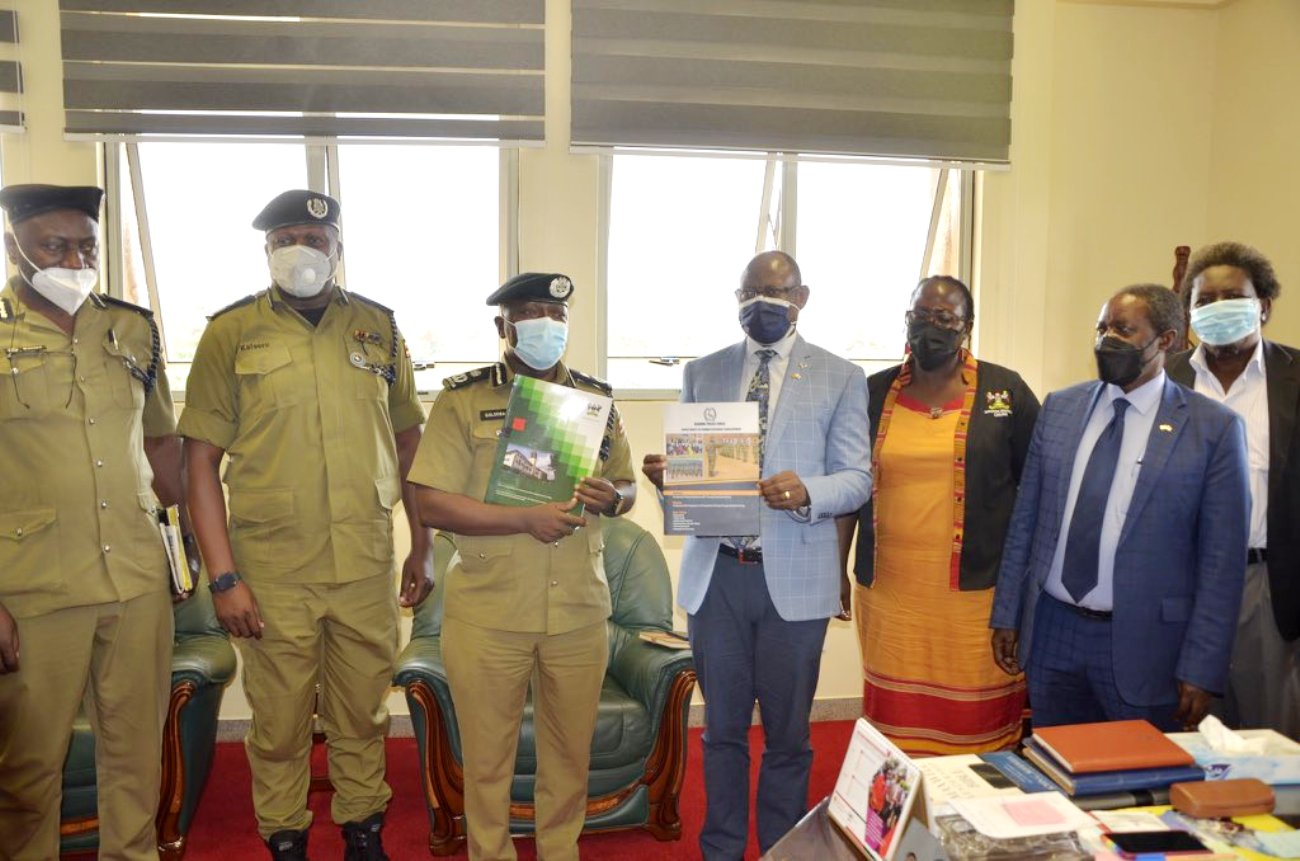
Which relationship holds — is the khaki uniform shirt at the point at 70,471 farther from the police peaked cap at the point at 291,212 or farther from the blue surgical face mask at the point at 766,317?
the blue surgical face mask at the point at 766,317

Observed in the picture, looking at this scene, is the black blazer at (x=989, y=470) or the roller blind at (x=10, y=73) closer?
the black blazer at (x=989, y=470)

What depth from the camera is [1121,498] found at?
7.75 ft

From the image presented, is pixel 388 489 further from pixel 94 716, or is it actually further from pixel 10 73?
pixel 10 73

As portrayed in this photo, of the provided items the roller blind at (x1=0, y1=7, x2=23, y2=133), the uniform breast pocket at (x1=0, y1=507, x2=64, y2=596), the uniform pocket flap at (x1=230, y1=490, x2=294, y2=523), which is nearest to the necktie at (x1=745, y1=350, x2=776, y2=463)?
the uniform pocket flap at (x1=230, y1=490, x2=294, y2=523)

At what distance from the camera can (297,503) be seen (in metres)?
2.66

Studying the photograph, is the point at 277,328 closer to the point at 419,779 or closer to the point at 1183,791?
the point at 419,779

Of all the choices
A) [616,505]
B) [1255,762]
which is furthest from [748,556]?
[1255,762]

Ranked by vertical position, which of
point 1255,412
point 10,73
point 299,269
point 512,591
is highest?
point 10,73

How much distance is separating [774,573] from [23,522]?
6.36ft

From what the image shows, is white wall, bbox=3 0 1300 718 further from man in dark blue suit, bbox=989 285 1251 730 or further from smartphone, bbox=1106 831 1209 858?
smartphone, bbox=1106 831 1209 858

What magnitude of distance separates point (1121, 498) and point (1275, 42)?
3.38 m

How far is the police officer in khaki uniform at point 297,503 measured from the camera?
2.64 m

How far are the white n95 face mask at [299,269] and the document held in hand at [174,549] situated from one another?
706 millimetres

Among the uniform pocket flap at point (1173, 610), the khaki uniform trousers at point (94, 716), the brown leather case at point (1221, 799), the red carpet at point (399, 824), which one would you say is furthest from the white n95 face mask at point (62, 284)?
the uniform pocket flap at point (1173, 610)
